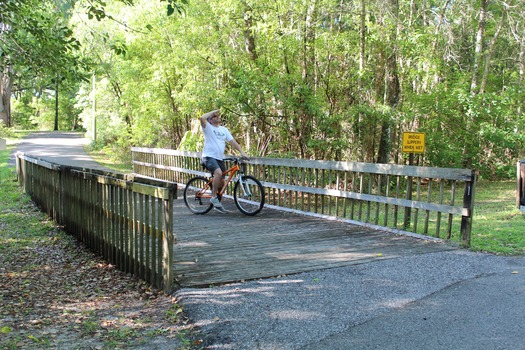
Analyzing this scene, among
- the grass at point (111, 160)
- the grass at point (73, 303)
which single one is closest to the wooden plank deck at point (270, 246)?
the grass at point (73, 303)

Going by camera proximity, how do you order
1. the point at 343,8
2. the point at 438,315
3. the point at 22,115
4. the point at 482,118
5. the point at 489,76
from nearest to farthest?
the point at 438,315 → the point at 343,8 → the point at 482,118 → the point at 489,76 → the point at 22,115

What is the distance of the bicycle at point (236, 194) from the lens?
31.0ft

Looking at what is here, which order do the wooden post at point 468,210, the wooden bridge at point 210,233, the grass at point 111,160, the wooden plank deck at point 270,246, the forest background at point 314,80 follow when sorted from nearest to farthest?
1. the wooden bridge at point 210,233
2. the wooden plank deck at point 270,246
3. the wooden post at point 468,210
4. the forest background at point 314,80
5. the grass at point 111,160

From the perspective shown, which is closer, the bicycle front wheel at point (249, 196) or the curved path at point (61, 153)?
the bicycle front wheel at point (249, 196)

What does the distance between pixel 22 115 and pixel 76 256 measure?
6304cm

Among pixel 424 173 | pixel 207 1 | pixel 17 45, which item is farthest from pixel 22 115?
pixel 424 173

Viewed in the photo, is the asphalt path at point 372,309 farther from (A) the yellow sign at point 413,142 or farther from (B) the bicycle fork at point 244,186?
(B) the bicycle fork at point 244,186

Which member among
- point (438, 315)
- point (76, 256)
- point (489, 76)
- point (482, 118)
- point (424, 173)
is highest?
point (489, 76)

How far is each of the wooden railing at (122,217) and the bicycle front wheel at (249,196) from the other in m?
2.93

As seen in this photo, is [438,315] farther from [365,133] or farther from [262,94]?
[365,133]

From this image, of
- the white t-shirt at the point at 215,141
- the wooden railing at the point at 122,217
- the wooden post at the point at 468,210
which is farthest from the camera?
the white t-shirt at the point at 215,141

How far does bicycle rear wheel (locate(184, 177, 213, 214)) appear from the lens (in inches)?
381

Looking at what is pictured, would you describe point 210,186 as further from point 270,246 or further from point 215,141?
point 270,246

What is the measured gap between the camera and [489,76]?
2028 centimetres
